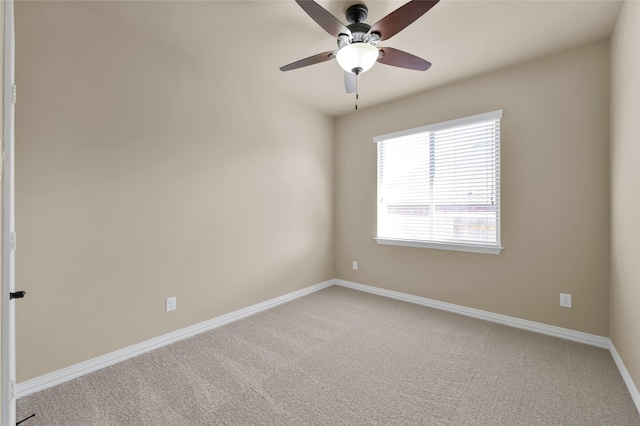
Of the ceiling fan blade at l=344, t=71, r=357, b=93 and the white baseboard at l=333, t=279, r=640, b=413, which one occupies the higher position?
the ceiling fan blade at l=344, t=71, r=357, b=93

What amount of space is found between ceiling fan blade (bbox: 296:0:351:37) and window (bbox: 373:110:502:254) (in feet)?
6.05

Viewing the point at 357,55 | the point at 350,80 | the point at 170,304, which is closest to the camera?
the point at 357,55

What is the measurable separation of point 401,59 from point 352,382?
7.66 feet

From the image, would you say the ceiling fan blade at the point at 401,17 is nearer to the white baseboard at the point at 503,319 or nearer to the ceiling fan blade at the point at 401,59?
the ceiling fan blade at the point at 401,59

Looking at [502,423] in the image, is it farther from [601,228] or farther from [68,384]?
[68,384]

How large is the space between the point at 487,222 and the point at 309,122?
98.9 inches

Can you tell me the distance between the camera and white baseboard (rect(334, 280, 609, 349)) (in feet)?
7.96

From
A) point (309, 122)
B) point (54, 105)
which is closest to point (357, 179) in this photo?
point (309, 122)

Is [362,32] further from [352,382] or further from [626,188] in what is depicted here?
[352,382]

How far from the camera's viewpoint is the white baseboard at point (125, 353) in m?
1.84

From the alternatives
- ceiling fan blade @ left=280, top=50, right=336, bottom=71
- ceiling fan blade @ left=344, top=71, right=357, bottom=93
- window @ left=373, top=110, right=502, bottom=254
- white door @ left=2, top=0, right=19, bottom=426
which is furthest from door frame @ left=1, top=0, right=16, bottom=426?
window @ left=373, top=110, right=502, bottom=254

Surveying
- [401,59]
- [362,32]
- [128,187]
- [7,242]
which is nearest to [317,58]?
[362,32]

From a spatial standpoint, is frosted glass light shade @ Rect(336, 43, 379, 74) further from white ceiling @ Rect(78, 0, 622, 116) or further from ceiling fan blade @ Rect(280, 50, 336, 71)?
white ceiling @ Rect(78, 0, 622, 116)

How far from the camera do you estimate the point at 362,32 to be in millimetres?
1950
